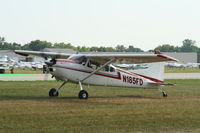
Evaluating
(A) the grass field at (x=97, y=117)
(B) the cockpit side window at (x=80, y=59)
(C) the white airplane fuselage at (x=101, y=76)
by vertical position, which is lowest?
(A) the grass field at (x=97, y=117)

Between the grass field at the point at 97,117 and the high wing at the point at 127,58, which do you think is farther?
the high wing at the point at 127,58

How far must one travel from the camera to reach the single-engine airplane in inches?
725

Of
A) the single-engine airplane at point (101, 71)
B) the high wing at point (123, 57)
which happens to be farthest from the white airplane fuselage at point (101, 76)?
the high wing at point (123, 57)

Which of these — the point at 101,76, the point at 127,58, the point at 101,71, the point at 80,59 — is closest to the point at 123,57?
the point at 127,58

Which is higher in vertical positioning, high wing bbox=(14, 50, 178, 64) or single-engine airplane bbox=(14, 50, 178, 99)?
high wing bbox=(14, 50, 178, 64)

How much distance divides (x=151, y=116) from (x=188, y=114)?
1.34m

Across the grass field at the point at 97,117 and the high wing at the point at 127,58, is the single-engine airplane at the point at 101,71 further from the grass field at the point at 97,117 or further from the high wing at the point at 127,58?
the grass field at the point at 97,117

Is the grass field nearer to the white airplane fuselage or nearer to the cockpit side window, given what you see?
the white airplane fuselage

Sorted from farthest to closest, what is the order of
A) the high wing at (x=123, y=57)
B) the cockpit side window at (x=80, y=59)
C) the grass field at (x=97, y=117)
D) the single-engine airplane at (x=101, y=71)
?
the cockpit side window at (x=80, y=59) → the single-engine airplane at (x=101, y=71) → the high wing at (x=123, y=57) → the grass field at (x=97, y=117)

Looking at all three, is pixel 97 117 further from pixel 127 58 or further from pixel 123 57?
pixel 127 58

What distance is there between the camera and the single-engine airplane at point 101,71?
18406 mm

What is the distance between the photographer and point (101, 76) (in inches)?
785

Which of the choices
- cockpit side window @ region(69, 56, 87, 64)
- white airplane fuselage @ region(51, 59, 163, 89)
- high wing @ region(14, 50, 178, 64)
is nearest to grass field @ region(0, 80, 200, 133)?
white airplane fuselage @ region(51, 59, 163, 89)

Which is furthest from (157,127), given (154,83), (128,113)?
(154,83)
